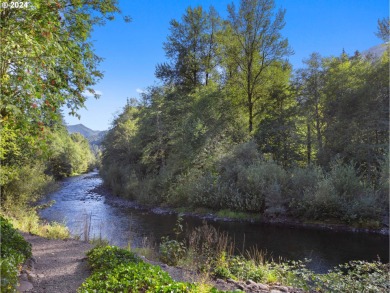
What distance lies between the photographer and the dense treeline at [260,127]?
58.0ft

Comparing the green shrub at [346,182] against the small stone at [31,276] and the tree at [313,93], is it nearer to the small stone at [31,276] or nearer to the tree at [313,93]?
the tree at [313,93]

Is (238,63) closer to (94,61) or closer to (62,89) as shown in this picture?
(94,61)

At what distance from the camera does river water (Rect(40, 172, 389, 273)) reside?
37.6ft

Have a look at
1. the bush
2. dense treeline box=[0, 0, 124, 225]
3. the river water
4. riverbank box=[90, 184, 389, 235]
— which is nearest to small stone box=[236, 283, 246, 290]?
the river water

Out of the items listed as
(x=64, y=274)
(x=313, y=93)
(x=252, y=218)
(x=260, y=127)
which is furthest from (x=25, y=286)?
(x=313, y=93)

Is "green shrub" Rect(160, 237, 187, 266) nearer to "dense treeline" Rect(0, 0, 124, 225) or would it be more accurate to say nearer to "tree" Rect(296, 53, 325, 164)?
"dense treeline" Rect(0, 0, 124, 225)

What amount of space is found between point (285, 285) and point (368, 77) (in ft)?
57.2

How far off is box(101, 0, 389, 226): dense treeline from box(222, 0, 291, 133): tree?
0.26 ft

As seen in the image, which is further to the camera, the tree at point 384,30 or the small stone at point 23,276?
the tree at point 384,30

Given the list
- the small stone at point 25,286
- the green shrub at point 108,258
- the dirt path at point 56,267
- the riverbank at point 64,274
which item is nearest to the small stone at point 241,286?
the riverbank at point 64,274

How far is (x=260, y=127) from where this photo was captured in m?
23.6

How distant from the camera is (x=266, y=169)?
1908cm

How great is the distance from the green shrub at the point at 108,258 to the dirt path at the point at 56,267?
265mm

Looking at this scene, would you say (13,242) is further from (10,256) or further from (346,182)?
(346,182)
